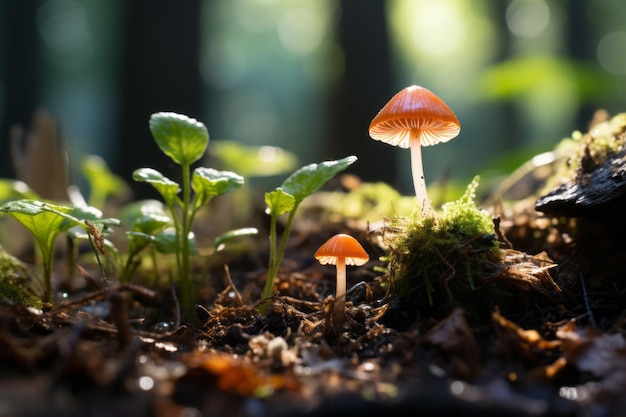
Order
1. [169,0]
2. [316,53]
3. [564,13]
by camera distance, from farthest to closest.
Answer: [316,53] → [564,13] → [169,0]

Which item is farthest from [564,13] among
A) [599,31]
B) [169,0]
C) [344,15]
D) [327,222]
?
[327,222]

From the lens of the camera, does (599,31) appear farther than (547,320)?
Yes

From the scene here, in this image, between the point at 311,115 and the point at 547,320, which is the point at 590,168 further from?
the point at 311,115

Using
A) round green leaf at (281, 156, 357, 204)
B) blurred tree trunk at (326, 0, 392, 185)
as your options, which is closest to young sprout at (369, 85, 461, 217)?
round green leaf at (281, 156, 357, 204)

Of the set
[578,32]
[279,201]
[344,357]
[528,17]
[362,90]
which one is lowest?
[344,357]

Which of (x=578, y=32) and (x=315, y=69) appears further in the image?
(x=315, y=69)

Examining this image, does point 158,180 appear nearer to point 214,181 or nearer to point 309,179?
point 214,181

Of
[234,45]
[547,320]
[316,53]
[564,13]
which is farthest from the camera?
[234,45]

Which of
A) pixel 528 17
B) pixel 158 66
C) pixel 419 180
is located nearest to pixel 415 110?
pixel 419 180

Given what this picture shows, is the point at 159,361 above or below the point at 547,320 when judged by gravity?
below
